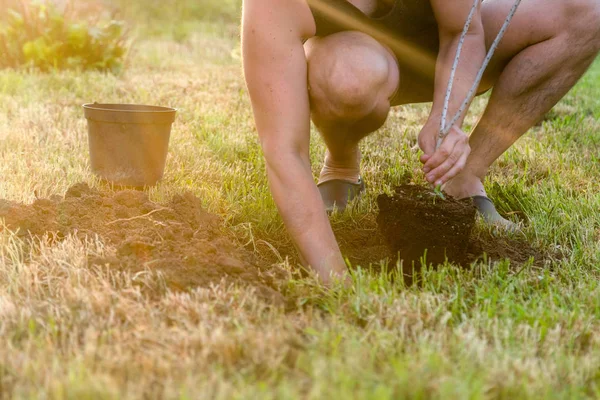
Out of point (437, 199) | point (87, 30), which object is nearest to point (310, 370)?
point (437, 199)

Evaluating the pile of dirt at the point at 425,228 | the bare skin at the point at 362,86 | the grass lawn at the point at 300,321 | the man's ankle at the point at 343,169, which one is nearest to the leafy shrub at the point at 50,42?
the grass lawn at the point at 300,321

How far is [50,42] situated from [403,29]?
4.53 m

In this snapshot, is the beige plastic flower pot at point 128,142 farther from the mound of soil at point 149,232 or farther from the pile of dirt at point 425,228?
the pile of dirt at point 425,228

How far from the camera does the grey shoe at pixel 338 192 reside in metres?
2.75

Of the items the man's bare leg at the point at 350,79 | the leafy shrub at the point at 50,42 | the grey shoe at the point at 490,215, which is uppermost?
the leafy shrub at the point at 50,42

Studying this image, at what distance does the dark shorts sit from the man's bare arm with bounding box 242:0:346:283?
31 centimetres

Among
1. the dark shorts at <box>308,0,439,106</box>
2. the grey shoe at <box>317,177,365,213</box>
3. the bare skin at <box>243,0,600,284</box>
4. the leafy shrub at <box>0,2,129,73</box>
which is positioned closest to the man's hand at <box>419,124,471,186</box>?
the bare skin at <box>243,0,600,284</box>

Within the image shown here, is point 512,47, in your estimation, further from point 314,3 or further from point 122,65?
point 122,65

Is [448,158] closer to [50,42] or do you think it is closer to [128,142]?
[128,142]

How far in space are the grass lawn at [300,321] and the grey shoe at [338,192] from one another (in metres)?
0.08

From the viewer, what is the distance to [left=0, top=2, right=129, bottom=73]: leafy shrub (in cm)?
585

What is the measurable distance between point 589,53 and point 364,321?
1.72m

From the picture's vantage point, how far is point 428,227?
1942 millimetres

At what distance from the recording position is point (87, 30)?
19.7 ft
